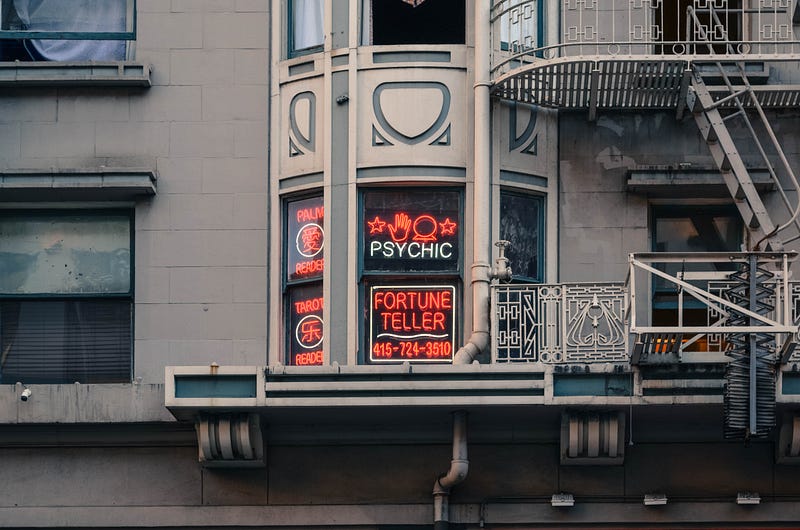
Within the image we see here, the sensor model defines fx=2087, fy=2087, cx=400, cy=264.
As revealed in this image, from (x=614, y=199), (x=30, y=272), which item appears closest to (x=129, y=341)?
(x=30, y=272)

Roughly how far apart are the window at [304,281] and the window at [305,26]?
71.9 inches

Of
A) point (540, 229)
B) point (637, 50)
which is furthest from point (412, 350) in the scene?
point (637, 50)

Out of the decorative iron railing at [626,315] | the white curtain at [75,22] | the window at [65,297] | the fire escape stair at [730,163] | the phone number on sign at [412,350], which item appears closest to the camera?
the decorative iron railing at [626,315]

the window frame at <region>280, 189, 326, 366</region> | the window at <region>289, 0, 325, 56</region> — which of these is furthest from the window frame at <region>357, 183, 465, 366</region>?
the window at <region>289, 0, 325, 56</region>

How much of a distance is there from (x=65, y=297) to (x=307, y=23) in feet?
14.0

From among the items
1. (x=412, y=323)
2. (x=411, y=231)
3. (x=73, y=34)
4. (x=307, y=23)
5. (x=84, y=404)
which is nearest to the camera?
(x=84, y=404)

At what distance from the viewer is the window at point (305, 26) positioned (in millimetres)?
24297

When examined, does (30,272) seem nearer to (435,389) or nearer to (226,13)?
(226,13)

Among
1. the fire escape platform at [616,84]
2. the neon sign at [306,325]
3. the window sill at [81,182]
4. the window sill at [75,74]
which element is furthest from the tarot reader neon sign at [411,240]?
the window sill at [75,74]

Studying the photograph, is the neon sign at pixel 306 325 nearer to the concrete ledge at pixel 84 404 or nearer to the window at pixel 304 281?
the window at pixel 304 281

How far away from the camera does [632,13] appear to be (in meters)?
24.2

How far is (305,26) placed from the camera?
24.4 metres

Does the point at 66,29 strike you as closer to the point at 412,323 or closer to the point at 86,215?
the point at 86,215

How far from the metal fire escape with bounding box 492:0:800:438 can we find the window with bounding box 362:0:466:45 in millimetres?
607
